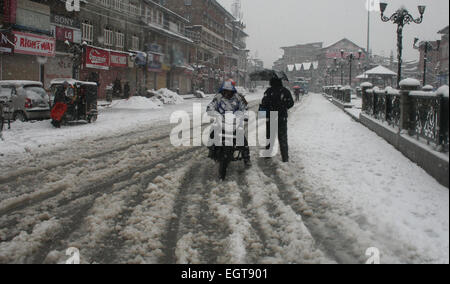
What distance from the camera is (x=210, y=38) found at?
58562 mm

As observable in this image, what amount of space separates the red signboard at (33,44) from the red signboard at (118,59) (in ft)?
23.2

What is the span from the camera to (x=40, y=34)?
2214cm

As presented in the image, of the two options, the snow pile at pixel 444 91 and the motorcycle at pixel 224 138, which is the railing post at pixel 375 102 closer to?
the snow pile at pixel 444 91

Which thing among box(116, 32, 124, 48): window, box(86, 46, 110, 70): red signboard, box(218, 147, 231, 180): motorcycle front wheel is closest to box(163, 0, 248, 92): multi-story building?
box(116, 32, 124, 48): window

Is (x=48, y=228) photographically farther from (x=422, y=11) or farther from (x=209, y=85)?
(x=209, y=85)

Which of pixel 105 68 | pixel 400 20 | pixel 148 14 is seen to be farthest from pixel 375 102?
pixel 148 14

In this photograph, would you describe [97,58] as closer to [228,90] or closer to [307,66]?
[228,90]

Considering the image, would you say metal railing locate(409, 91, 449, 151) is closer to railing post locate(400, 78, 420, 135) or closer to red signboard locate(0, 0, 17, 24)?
railing post locate(400, 78, 420, 135)

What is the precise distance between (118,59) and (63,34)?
6.93m

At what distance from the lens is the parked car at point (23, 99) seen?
539 inches

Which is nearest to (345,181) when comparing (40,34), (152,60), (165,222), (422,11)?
(165,222)

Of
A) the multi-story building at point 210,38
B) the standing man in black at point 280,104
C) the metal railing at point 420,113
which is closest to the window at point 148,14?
the multi-story building at point 210,38

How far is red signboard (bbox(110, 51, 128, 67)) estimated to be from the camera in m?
29.9
